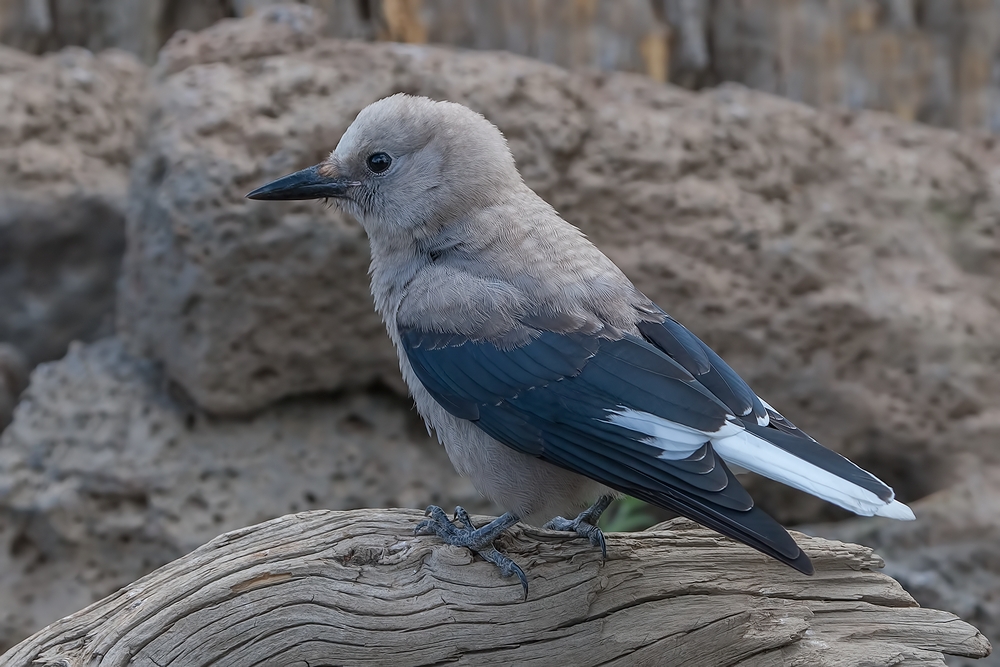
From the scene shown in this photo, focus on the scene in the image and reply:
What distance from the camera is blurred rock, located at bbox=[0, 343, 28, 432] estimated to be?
198 inches

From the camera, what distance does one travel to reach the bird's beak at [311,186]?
3.16 metres

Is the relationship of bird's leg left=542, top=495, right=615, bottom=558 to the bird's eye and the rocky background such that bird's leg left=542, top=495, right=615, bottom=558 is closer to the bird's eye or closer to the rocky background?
the bird's eye

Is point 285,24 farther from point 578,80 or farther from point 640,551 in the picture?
point 640,551

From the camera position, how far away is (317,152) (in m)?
4.29

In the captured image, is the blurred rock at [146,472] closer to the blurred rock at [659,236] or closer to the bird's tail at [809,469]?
the blurred rock at [659,236]

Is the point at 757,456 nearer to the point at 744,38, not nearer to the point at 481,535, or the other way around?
the point at 481,535

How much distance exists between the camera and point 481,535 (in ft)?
9.11

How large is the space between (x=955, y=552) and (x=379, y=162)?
3.08 metres

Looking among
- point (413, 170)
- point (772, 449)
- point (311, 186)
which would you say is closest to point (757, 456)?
point (772, 449)

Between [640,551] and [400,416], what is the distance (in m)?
2.04

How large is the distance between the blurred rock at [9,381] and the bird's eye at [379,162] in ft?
9.38

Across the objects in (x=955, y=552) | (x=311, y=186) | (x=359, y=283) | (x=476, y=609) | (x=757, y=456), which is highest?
(x=311, y=186)

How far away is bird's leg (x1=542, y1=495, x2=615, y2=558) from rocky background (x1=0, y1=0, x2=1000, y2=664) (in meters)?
1.58

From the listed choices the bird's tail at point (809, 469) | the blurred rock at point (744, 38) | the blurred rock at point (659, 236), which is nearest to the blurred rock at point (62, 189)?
the blurred rock at point (744, 38)
